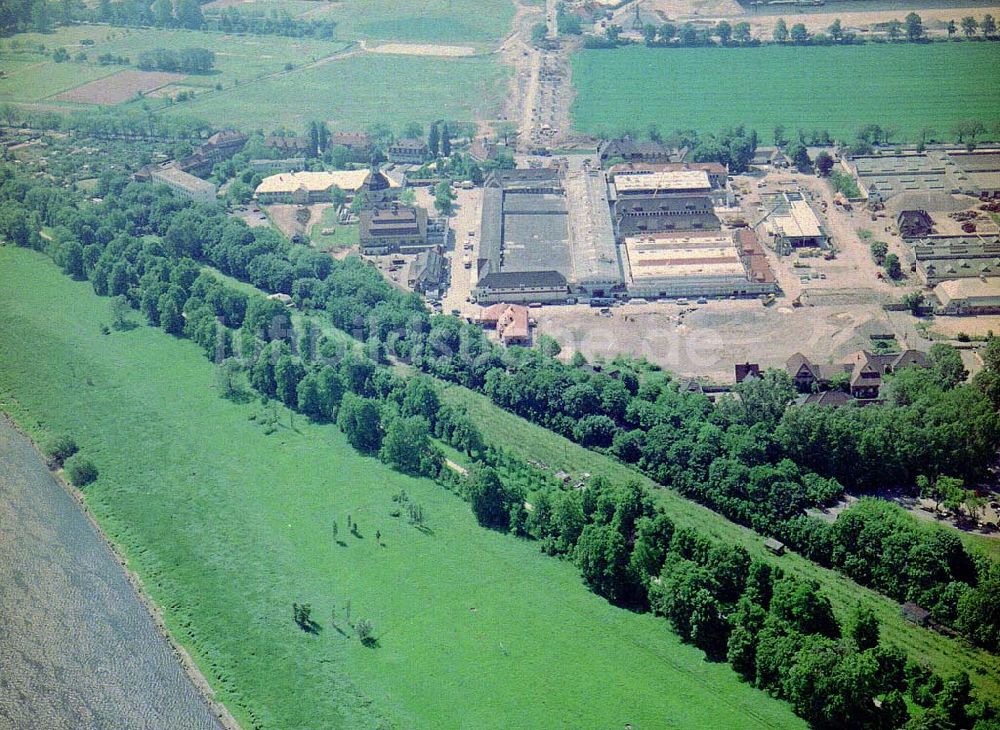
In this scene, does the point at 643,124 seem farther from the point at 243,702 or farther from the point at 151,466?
the point at 243,702

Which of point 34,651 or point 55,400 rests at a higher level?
point 55,400

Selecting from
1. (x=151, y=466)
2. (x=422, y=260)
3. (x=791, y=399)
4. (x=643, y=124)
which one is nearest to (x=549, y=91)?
(x=643, y=124)

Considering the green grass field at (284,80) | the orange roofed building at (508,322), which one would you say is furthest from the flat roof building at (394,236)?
the green grass field at (284,80)

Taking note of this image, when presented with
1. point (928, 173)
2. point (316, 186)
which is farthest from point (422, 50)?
point (928, 173)

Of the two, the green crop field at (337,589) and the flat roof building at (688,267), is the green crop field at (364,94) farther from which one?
the green crop field at (337,589)

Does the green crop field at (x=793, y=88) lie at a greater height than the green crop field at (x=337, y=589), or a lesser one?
greater
